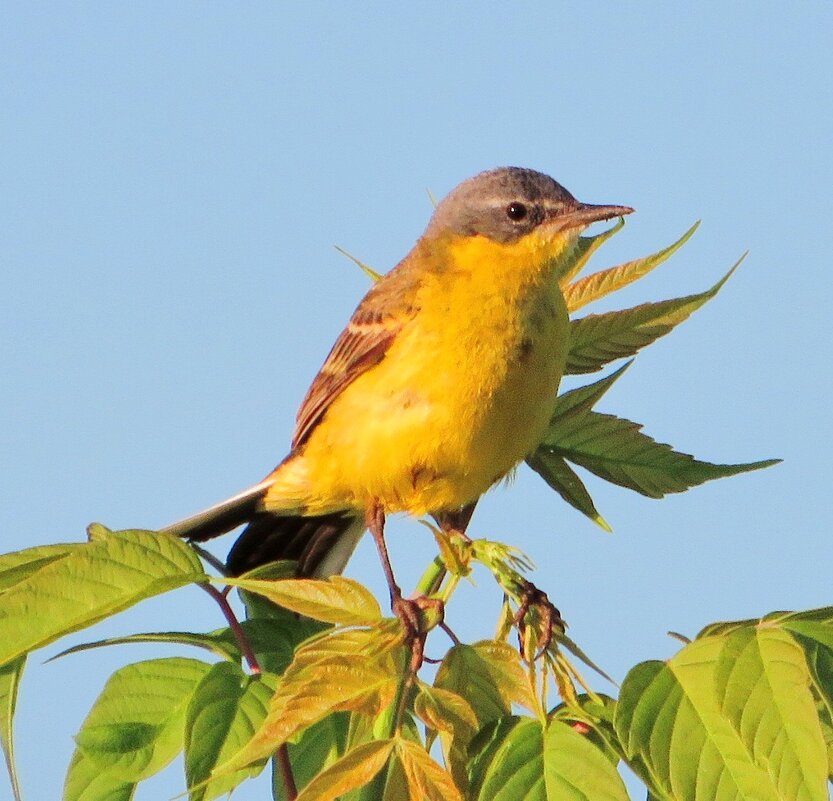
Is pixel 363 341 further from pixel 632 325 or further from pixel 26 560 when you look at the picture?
pixel 26 560

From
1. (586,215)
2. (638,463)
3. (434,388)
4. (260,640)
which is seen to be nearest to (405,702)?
(260,640)

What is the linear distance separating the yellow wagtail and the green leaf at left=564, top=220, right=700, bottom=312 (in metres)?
0.26

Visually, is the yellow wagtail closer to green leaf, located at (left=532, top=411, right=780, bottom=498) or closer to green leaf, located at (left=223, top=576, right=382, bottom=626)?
green leaf, located at (left=532, top=411, right=780, bottom=498)

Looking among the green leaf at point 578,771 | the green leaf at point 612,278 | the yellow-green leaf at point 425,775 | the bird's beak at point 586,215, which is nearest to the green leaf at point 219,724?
the yellow-green leaf at point 425,775

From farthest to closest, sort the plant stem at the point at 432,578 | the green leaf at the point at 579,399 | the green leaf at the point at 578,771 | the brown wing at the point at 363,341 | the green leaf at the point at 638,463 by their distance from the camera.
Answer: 1. the brown wing at the point at 363,341
2. the green leaf at the point at 579,399
3. the green leaf at the point at 638,463
4. the plant stem at the point at 432,578
5. the green leaf at the point at 578,771

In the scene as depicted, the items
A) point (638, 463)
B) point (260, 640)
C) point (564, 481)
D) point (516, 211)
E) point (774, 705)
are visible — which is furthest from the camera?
point (516, 211)

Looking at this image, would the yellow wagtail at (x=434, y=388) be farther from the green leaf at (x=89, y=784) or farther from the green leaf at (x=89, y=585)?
the green leaf at (x=89, y=585)

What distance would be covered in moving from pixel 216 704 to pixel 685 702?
1.09 m

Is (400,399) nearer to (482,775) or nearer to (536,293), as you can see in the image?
(536,293)

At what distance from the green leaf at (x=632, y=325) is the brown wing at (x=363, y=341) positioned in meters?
1.06

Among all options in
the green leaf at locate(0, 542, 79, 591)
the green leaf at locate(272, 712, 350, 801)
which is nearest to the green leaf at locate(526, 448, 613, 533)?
the green leaf at locate(272, 712, 350, 801)

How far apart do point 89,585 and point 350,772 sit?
2.32 feet

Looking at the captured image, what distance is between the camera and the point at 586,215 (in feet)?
18.0

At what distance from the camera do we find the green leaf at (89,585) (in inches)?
106
